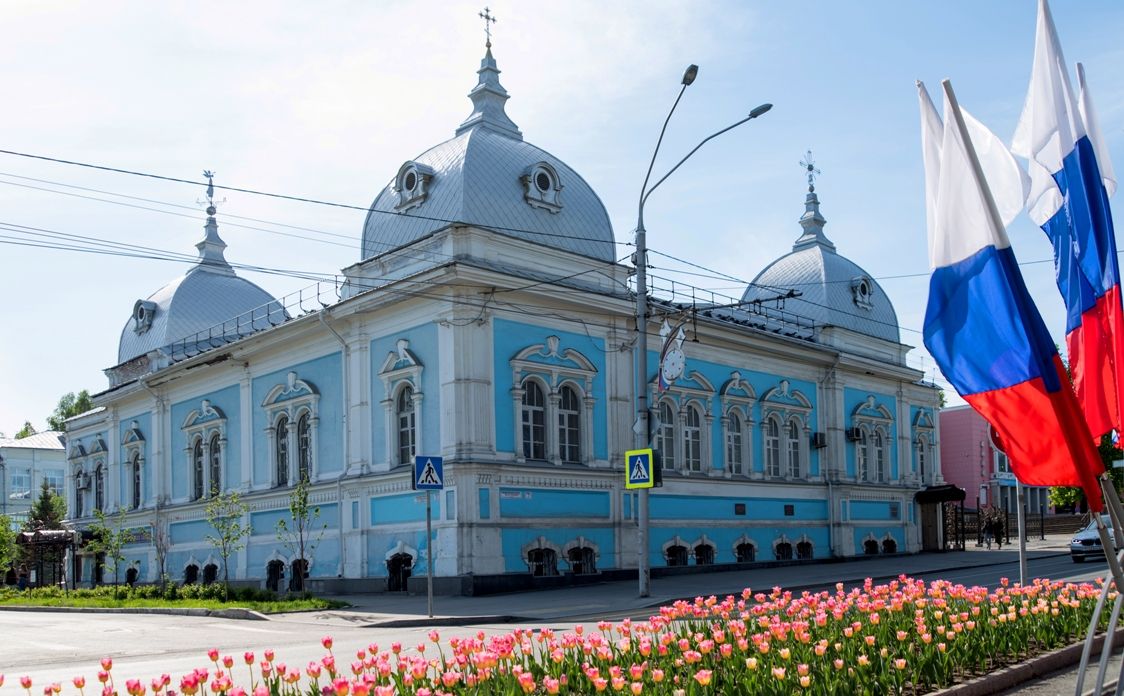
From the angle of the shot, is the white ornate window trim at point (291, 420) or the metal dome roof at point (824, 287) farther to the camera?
the metal dome roof at point (824, 287)

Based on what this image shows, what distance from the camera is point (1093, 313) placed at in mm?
6742

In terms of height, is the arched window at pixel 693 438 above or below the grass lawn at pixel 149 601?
above

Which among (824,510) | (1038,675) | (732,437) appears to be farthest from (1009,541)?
(1038,675)

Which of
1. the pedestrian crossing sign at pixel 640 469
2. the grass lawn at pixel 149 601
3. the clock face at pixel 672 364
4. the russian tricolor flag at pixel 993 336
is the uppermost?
the clock face at pixel 672 364

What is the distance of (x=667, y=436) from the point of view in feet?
104

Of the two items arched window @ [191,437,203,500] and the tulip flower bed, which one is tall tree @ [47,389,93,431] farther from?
the tulip flower bed

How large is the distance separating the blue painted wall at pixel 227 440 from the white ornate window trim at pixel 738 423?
1492cm

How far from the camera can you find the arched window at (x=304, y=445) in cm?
3136

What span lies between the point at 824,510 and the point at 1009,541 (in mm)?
18892

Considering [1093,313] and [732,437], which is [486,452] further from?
[1093,313]

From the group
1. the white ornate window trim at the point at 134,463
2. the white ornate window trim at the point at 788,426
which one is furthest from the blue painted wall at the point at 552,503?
the white ornate window trim at the point at 134,463

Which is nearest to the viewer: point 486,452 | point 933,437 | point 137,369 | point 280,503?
point 486,452

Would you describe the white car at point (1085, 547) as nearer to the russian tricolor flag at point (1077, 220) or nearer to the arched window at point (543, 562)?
the arched window at point (543, 562)

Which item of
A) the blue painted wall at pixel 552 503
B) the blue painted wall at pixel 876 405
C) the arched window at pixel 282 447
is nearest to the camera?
the blue painted wall at pixel 552 503
